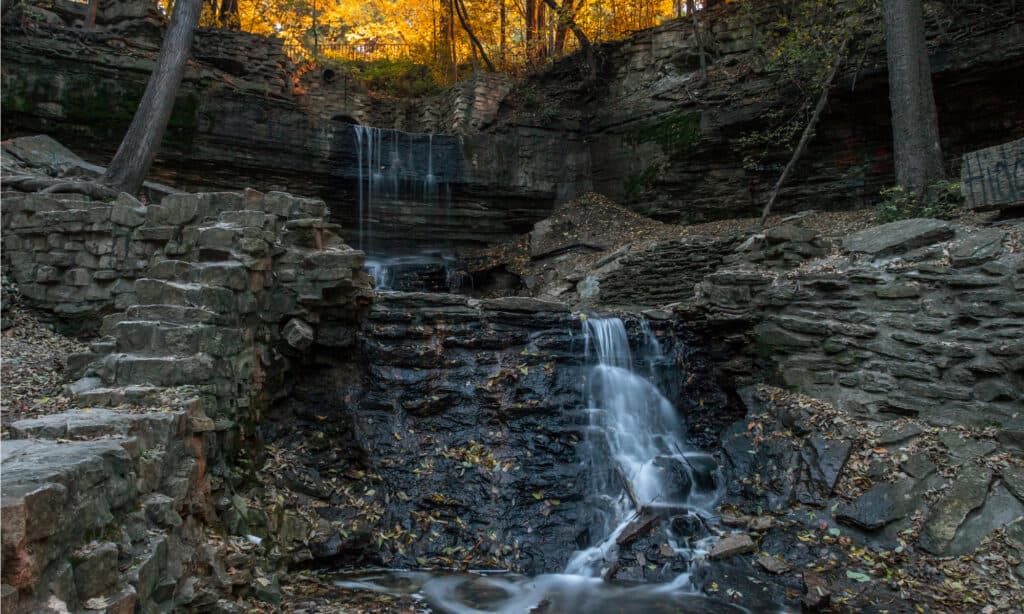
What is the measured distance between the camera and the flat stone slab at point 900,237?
7.18 m

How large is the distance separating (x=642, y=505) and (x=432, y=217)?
10.5m

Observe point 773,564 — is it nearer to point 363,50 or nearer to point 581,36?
point 581,36

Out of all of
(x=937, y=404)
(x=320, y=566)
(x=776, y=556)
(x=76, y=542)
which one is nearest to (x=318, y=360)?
(x=320, y=566)

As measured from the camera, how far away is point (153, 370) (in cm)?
478

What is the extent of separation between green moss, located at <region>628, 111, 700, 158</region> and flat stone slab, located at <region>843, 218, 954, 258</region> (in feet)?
23.6

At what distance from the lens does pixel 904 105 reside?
30.6 ft

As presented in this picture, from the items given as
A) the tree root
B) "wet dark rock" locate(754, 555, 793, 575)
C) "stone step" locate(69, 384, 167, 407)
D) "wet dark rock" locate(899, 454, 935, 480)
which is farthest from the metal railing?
"wet dark rock" locate(754, 555, 793, 575)

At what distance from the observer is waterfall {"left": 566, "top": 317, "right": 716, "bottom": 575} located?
666 centimetres

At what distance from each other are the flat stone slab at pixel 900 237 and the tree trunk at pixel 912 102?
185 cm

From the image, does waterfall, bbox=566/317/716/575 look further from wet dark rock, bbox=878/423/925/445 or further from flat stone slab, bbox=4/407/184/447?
flat stone slab, bbox=4/407/184/447

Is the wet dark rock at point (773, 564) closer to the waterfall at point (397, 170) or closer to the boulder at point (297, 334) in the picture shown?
the boulder at point (297, 334)

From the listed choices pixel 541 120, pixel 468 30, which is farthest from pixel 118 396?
pixel 468 30

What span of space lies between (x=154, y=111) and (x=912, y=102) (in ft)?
39.3

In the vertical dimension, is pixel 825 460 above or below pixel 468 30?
below
